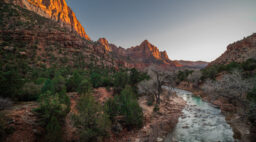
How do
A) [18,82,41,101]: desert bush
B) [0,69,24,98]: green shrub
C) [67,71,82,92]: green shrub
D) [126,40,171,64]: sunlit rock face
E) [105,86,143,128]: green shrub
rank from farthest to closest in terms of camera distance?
[126,40,171,64]: sunlit rock face → [67,71,82,92]: green shrub → [105,86,143,128]: green shrub → [18,82,41,101]: desert bush → [0,69,24,98]: green shrub

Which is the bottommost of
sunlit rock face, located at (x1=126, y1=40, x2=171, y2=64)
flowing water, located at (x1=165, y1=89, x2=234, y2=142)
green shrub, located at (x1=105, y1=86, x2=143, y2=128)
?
flowing water, located at (x1=165, y1=89, x2=234, y2=142)

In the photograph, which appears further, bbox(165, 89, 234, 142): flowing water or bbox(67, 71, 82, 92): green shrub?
bbox(67, 71, 82, 92): green shrub

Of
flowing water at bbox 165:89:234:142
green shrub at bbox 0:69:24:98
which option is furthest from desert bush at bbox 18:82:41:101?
flowing water at bbox 165:89:234:142

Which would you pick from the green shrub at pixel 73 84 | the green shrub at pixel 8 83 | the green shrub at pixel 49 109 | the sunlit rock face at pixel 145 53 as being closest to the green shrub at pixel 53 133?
the green shrub at pixel 49 109

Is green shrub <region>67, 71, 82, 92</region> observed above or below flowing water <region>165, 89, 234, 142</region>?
above

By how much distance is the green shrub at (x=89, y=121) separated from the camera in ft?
22.7

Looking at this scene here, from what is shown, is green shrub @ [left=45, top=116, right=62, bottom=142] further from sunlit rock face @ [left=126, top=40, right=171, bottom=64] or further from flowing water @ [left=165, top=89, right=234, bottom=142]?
sunlit rock face @ [left=126, top=40, right=171, bottom=64]

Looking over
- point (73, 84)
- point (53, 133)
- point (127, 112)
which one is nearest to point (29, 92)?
point (73, 84)

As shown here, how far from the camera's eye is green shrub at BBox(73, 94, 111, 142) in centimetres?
691

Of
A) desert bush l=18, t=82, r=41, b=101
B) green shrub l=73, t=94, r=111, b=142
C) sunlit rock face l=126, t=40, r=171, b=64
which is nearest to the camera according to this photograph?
green shrub l=73, t=94, r=111, b=142

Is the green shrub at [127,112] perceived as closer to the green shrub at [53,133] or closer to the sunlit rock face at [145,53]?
the green shrub at [53,133]

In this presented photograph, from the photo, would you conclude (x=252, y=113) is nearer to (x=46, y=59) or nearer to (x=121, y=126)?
(x=121, y=126)

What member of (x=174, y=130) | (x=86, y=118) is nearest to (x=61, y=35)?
(x=86, y=118)

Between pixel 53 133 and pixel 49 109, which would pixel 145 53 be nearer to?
pixel 49 109
